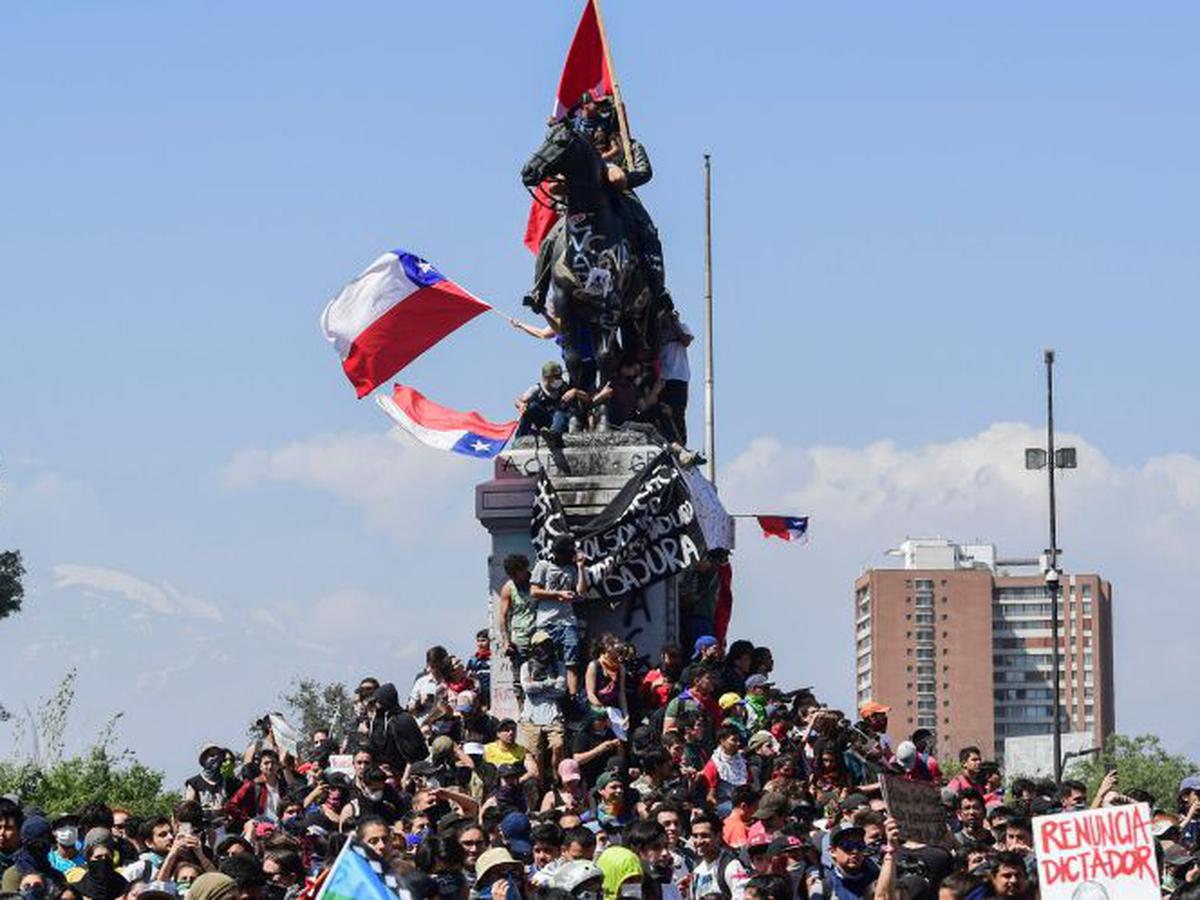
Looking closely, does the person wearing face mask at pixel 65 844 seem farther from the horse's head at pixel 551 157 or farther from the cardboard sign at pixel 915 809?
the horse's head at pixel 551 157

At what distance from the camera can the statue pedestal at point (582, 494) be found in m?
31.3

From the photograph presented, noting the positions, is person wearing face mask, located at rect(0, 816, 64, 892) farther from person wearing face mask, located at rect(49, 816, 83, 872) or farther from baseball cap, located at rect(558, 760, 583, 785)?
baseball cap, located at rect(558, 760, 583, 785)

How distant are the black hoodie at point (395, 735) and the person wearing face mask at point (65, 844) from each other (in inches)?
163

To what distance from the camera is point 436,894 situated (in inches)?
683

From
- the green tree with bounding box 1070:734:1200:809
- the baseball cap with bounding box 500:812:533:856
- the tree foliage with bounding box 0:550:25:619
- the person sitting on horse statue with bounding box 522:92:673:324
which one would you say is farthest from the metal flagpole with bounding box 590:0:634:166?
the green tree with bounding box 1070:734:1200:809

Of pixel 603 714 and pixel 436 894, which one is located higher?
pixel 603 714

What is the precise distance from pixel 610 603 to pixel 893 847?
1173 cm

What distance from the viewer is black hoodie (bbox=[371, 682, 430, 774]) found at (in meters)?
25.8

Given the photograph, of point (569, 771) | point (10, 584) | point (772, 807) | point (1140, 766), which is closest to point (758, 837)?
point (772, 807)

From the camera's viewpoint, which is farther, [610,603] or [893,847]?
[610,603]

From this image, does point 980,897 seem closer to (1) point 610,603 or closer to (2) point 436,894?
(2) point 436,894

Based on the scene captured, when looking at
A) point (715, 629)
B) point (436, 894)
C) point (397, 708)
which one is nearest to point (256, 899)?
point (436, 894)

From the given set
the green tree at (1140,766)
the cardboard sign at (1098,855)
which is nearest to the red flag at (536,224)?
the cardboard sign at (1098,855)

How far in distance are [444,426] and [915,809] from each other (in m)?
16.9
